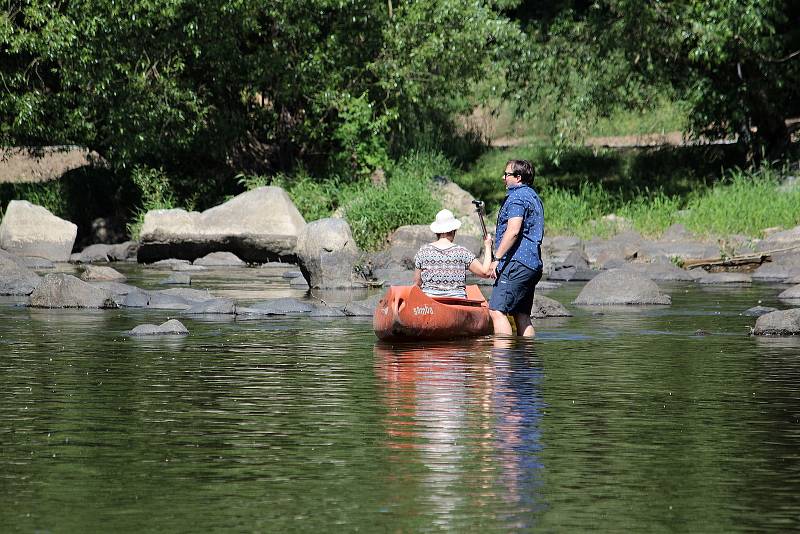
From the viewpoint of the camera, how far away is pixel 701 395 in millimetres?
10781

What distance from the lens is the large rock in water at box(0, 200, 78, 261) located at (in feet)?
95.5

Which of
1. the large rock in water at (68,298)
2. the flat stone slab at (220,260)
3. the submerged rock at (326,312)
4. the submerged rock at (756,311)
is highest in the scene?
the flat stone slab at (220,260)

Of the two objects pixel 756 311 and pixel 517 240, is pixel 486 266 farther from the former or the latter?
pixel 756 311

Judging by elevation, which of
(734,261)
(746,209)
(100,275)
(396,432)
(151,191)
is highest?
(151,191)

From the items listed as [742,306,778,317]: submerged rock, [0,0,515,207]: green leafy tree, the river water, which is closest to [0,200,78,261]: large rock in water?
[0,0,515,207]: green leafy tree

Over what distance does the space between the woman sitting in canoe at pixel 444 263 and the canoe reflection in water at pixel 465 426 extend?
0.74 metres

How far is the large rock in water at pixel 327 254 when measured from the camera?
22.0 m

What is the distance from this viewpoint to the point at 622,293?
18875 millimetres

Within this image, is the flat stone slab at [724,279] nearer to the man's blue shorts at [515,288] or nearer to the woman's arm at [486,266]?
the man's blue shorts at [515,288]

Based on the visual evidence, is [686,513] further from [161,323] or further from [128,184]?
[128,184]

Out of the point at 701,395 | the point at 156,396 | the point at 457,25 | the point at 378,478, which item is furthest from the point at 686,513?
the point at 457,25

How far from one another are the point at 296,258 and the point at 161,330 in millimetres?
8629

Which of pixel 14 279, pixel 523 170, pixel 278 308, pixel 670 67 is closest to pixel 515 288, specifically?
pixel 523 170

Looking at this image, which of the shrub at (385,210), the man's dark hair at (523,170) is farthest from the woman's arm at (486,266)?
the shrub at (385,210)
